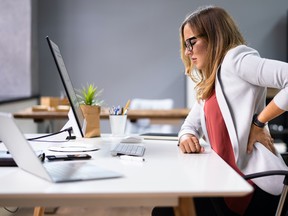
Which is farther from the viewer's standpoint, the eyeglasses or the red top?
the eyeglasses

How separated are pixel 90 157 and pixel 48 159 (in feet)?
0.45

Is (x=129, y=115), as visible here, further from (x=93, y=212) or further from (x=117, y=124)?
(x=117, y=124)

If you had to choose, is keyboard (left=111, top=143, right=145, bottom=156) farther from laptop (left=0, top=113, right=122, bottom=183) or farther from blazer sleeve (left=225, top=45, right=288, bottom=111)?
blazer sleeve (left=225, top=45, right=288, bottom=111)

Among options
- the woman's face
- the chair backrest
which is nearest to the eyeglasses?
the woman's face

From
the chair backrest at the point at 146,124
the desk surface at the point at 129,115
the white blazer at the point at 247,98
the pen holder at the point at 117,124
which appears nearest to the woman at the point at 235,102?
the white blazer at the point at 247,98

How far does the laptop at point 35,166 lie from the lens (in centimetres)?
97

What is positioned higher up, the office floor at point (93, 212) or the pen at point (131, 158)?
the pen at point (131, 158)

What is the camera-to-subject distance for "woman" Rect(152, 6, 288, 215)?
4.58 feet

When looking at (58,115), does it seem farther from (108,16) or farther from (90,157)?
(108,16)

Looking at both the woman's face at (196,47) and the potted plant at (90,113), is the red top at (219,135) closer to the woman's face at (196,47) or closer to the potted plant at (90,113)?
the woman's face at (196,47)

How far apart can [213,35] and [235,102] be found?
29cm

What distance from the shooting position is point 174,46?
5.61 m

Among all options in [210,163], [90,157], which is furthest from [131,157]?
[210,163]

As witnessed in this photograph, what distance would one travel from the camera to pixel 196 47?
5.34 feet
